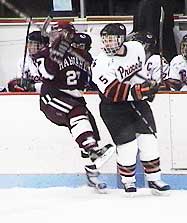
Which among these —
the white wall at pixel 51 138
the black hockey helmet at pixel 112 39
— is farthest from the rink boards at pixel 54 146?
the black hockey helmet at pixel 112 39

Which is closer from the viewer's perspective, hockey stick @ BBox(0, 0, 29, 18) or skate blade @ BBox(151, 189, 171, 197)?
skate blade @ BBox(151, 189, 171, 197)

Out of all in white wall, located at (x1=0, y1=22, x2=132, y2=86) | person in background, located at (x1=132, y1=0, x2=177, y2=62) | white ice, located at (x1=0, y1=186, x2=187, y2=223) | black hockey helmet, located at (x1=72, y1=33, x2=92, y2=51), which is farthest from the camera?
white wall, located at (x1=0, y1=22, x2=132, y2=86)

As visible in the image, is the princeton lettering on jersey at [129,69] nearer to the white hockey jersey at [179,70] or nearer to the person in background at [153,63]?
the person in background at [153,63]

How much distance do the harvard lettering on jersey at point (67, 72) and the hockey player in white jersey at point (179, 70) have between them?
1.96 ft

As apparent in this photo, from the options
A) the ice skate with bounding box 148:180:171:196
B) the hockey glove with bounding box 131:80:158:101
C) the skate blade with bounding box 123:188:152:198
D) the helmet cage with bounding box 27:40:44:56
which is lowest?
the skate blade with bounding box 123:188:152:198

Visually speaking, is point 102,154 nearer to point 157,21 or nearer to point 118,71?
point 118,71

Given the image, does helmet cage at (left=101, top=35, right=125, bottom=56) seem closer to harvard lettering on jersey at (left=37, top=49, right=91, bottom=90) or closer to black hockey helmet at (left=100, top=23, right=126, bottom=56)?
black hockey helmet at (left=100, top=23, right=126, bottom=56)

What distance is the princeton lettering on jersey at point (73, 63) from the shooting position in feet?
17.4

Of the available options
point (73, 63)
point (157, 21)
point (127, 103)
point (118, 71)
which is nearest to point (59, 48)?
point (73, 63)

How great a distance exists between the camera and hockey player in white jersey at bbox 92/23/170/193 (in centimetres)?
509

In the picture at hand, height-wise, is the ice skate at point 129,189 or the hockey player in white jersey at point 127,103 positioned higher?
the hockey player in white jersey at point 127,103

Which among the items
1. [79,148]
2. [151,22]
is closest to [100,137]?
[79,148]

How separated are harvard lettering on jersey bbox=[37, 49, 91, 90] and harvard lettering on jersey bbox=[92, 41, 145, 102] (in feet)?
0.54

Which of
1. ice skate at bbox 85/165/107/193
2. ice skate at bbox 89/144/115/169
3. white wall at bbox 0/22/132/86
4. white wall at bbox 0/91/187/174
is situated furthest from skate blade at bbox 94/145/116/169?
white wall at bbox 0/22/132/86
